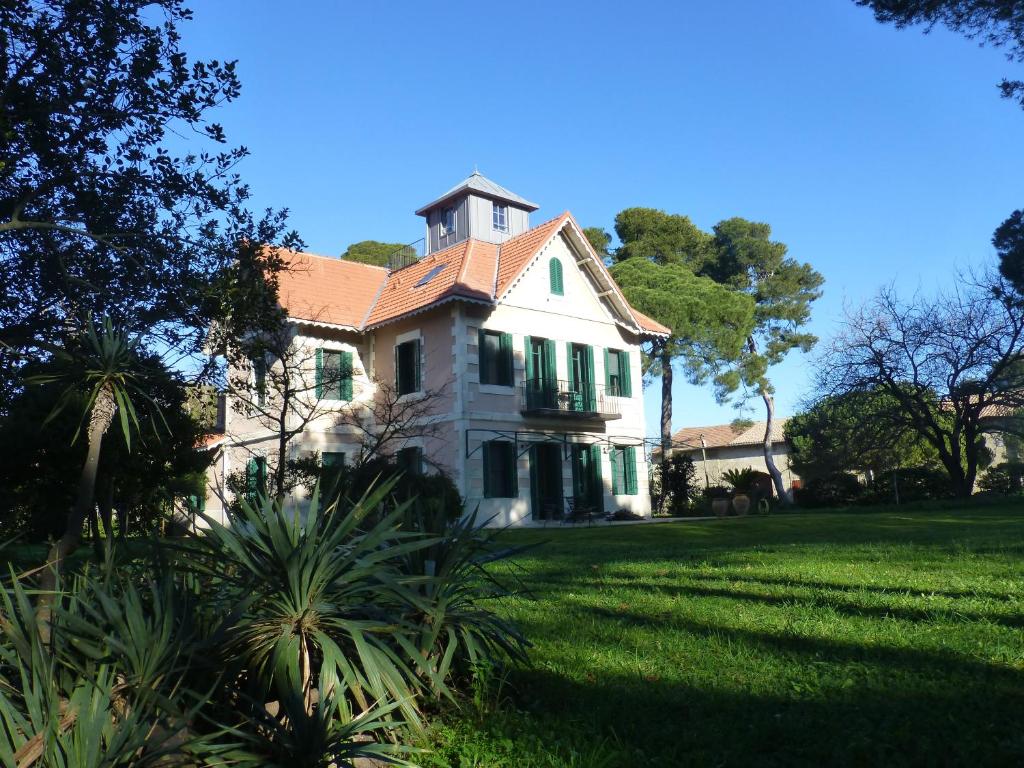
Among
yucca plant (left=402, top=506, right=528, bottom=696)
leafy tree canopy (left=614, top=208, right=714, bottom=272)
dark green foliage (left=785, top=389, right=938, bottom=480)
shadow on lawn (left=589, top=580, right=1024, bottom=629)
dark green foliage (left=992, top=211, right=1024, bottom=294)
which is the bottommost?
shadow on lawn (left=589, top=580, right=1024, bottom=629)

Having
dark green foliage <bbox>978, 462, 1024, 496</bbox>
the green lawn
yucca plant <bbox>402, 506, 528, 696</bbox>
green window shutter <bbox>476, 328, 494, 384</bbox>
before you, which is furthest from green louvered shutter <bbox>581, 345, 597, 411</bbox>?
yucca plant <bbox>402, 506, 528, 696</bbox>

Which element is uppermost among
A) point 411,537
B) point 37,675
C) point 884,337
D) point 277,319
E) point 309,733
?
point 884,337

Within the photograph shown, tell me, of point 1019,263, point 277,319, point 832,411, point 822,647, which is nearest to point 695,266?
point 832,411

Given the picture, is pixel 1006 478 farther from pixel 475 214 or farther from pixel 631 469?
pixel 475 214

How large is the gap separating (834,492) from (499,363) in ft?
44.5

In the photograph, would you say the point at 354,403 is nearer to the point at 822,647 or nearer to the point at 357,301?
the point at 357,301

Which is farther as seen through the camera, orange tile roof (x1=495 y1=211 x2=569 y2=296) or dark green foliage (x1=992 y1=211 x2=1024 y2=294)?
orange tile roof (x1=495 y1=211 x2=569 y2=296)

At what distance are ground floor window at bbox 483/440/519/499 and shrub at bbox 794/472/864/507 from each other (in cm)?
1251

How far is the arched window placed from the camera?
2514 centimetres

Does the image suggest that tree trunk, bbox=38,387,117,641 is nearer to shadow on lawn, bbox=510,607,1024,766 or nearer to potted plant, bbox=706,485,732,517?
shadow on lawn, bbox=510,607,1024,766

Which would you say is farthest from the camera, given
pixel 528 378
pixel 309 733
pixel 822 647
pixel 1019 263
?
pixel 528 378

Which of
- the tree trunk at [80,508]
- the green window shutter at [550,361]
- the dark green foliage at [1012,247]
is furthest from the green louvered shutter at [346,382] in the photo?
the tree trunk at [80,508]

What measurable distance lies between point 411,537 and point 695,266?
37389 mm

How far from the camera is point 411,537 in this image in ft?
15.9
